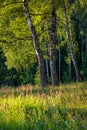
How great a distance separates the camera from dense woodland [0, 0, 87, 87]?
23.7 metres

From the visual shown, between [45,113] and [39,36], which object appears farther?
[39,36]

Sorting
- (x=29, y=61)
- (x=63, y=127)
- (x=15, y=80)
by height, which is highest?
(x=63, y=127)

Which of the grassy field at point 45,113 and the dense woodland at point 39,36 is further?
the dense woodland at point 39,36

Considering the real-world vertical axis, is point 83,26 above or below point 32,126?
below

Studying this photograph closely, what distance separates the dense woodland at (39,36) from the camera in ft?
77.8

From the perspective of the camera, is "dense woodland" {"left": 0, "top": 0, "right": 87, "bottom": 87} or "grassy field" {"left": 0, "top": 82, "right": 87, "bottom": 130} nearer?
"grassy field" {"left": 0, "top": 82, "right": 87, "bottom": 130}

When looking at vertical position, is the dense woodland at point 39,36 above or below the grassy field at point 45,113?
below

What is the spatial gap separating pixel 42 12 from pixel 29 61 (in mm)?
13491

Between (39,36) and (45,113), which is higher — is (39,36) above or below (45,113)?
below

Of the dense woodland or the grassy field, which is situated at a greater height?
the grassy field

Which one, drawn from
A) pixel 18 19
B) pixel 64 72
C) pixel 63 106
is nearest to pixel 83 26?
pixel 64 72

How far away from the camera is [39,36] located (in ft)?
96.2

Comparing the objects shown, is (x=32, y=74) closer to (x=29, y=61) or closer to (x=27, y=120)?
(x=29, y=61)

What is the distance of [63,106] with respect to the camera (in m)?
11.1
